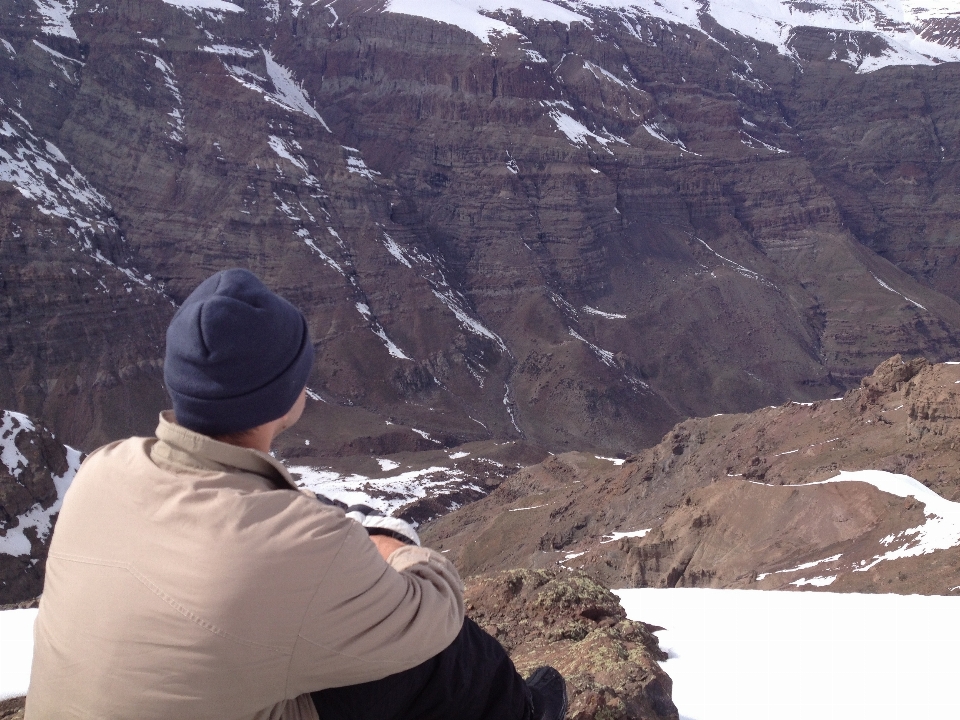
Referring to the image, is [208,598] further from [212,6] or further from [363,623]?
[212,6]

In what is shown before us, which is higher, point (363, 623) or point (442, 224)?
point (363, 623)

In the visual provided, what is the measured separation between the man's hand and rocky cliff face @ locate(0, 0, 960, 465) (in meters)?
62.1

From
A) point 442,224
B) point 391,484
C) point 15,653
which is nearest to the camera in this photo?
point 15,653

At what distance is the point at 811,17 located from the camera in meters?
150

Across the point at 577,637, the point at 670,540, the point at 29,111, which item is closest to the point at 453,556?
the point at 670,540

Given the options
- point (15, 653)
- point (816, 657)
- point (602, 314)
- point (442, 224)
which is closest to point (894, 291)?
point (602, 314)

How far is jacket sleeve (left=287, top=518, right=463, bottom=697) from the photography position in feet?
8.71

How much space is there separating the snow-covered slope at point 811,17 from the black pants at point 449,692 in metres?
111

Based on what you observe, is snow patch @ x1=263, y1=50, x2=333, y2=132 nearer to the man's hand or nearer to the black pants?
the man's hand

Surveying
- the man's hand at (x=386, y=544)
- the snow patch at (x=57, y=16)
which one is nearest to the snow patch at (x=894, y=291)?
the snow patch at (x=57, y=16)

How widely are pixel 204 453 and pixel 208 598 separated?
456 mm

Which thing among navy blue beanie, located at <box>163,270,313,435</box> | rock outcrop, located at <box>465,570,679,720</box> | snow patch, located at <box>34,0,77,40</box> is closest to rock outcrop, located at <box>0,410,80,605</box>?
rock outcrop, located at <box>465,570,679,720</box>

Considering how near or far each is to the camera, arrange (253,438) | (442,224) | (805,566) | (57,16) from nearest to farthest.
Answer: (253,438) → (805,566) → (57,16) → (442,224)

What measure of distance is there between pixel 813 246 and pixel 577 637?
106615mm
